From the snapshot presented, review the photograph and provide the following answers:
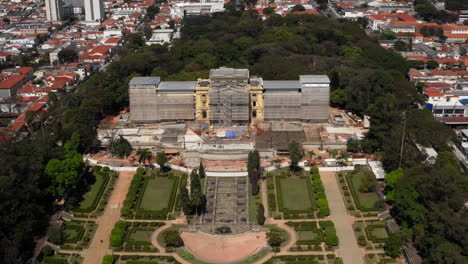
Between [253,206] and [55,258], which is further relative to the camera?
[253,206]

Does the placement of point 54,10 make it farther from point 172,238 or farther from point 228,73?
point 172,238

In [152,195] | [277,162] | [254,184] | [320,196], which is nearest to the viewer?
[320,196]

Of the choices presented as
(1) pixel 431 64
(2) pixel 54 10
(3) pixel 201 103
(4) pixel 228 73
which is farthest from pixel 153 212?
(2) pixel 54 10

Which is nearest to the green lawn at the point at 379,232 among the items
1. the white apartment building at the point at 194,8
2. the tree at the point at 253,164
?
the tree at the point at 253,164

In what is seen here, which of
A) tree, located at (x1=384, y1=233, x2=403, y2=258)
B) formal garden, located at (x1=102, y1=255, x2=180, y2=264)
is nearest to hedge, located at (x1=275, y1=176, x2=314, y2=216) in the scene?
tree, located at (x1=384, y1=233, x2=403, y2=258)

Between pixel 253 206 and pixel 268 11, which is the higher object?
pixel 268 11

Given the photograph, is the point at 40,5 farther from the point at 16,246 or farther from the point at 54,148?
the point at 16,246

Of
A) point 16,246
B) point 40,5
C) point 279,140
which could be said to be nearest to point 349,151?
point 279,140

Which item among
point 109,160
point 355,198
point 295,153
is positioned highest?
point 295,153
